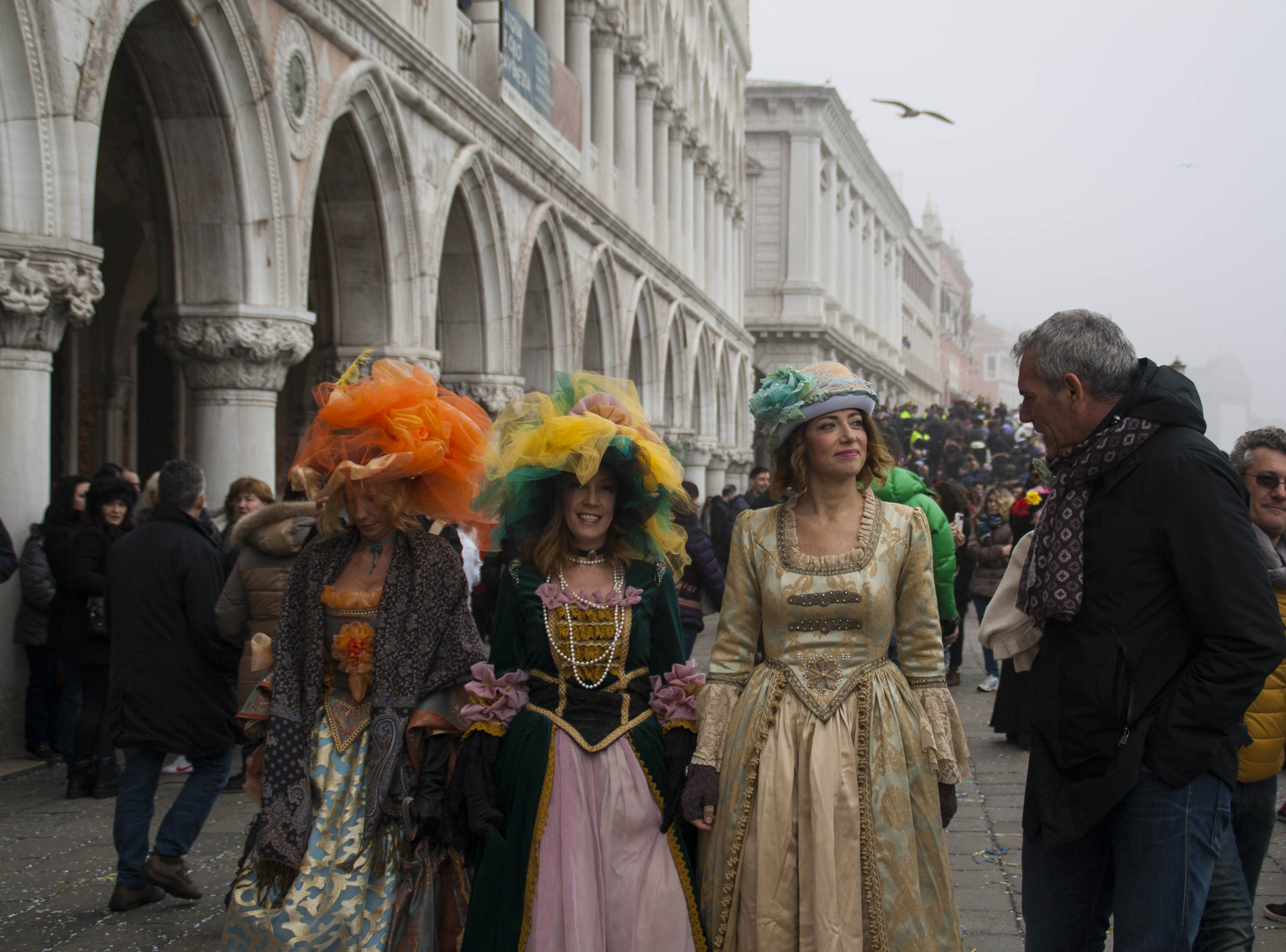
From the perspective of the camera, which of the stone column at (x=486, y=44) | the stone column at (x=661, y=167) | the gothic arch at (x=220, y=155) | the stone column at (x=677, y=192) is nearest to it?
the gothic arch at (x=220, y=155)

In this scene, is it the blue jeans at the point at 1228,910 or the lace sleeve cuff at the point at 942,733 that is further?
the lace sleeve cuff at the point at 942,733

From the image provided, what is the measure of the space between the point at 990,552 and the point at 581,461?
6.72m

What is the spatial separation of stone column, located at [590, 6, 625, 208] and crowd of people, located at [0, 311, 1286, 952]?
15.5m

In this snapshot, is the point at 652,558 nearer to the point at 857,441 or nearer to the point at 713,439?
the point at 857,441

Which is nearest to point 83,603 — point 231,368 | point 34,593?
point 34,593

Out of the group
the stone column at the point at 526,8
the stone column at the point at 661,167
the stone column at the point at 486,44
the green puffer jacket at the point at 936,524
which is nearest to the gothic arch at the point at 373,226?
the stone column at the point at 486,44

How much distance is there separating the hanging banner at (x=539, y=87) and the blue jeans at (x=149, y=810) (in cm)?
1037

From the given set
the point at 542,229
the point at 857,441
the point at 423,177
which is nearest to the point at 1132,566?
the point at 857,441

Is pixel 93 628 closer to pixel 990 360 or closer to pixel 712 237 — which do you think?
pixel 712 237

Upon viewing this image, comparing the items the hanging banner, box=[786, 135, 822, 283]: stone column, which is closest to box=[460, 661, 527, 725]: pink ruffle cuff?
the hanging banner

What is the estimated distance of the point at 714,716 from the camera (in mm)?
3312

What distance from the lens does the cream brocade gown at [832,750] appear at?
3.07 meters

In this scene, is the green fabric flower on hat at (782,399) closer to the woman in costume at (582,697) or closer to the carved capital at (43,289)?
the woman in costume at (582,697)

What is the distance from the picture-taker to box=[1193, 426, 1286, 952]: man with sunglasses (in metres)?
2.89
